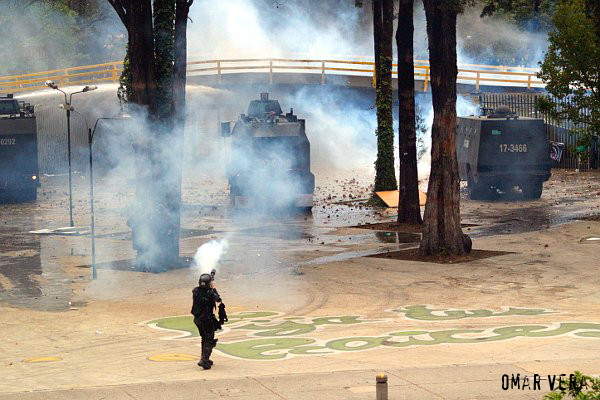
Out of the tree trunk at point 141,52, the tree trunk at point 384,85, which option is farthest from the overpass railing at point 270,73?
the tree trunk at point 141,52

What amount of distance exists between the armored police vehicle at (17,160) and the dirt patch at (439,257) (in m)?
20.3

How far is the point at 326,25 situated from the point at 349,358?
59.7 metres

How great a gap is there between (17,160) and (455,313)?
26.8m

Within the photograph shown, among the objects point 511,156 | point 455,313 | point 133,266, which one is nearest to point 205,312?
point 455,313

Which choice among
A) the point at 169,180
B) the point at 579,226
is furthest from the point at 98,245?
the point at 579,226

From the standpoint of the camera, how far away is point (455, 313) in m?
18.1

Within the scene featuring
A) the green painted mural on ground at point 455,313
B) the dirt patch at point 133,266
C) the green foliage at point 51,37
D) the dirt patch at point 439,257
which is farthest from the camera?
the green foliage at point 51,37

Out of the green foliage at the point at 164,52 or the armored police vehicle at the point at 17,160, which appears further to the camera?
the armored police vehicle at the point at 17,160

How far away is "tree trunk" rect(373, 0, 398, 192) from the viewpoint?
34.2m

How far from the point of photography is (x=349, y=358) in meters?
14.4

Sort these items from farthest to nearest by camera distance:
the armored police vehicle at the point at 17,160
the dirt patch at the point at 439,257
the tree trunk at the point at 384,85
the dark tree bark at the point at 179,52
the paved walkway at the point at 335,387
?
the armored police vehicle at the point at 17,160
the tree trunk at the point at 384,85
the dark tree bark at the point at 179,52
the dirt patch at the point at 439,257
the paved walkway at the point at 335,387

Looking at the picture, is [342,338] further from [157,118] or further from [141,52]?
[141,52]

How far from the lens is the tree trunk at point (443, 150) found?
24312mm

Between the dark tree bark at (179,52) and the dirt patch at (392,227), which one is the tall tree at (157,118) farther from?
the dirt patch at (392,227)
